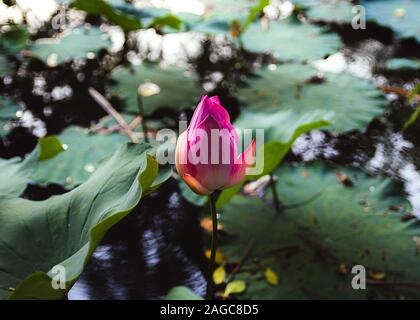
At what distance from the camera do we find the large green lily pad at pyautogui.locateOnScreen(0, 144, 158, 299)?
616mm

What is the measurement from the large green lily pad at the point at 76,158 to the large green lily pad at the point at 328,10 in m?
1.14

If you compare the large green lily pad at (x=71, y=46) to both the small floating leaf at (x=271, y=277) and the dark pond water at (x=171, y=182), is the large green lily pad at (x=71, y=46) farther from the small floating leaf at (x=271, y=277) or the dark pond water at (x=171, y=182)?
the small floating leaf at (x=271, y=277)

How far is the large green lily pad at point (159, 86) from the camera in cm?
155

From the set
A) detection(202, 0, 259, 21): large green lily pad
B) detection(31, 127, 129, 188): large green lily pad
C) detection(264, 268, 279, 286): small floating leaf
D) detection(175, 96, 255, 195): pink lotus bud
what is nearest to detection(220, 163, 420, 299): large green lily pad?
detection(264, 268, 279, 286): small floating leaf

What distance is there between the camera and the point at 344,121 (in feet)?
4.48

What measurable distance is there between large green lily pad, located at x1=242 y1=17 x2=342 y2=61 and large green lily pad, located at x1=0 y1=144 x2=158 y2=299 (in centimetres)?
107

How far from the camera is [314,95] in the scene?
1.49 metres

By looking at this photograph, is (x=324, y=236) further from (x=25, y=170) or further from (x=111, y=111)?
(x=111, y=111)

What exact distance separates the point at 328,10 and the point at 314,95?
0.73 metres

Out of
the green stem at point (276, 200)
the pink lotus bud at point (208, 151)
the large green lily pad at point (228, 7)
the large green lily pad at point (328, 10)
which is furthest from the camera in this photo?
the large green lily pad at point (328, 10)

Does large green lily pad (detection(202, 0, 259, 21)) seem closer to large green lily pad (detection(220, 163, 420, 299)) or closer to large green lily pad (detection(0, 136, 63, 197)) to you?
large green lily pad (detection(220, 163, 420, 299))

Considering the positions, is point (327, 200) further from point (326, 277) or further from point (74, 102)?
point (74, 102)

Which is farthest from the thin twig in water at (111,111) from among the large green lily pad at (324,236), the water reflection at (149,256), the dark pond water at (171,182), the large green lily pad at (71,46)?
the large green lily pad at (324,236)

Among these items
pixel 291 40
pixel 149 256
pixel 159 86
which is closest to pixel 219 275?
pixel 149 256
